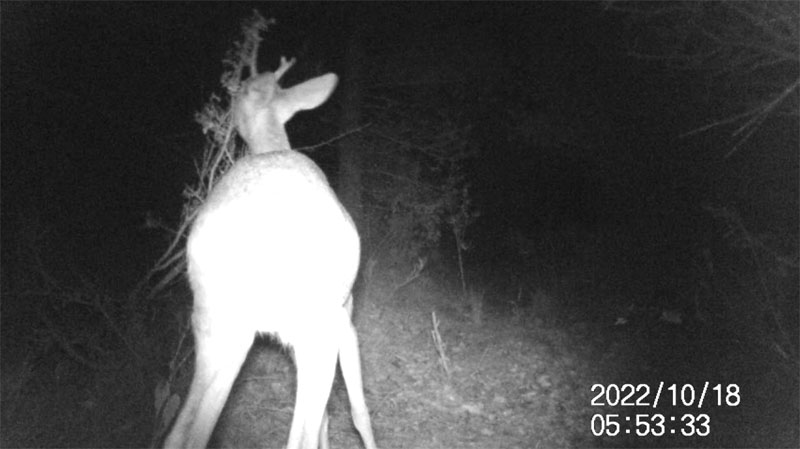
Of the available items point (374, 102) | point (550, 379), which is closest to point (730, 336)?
point (550, 379)

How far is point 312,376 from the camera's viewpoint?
413cm

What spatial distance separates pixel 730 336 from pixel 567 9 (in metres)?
5.73

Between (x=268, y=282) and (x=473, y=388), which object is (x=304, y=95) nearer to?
(x=268, y=282)

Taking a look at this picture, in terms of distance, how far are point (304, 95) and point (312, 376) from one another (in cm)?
178

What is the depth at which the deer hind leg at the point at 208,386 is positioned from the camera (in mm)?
4004

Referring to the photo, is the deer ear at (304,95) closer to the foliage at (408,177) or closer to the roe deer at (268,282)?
the roe deer at (268,282)

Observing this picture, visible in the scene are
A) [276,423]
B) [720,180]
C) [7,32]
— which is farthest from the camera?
[720,180]

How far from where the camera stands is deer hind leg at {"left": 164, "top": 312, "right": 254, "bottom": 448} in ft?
13.1

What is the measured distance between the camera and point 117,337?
6789 millimetres


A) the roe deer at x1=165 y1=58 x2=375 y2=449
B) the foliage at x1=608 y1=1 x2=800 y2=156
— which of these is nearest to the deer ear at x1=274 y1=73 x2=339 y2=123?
the roe deer at x1=165 y1=58 x2=375 y2=449

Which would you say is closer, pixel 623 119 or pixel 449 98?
pixel 449 98

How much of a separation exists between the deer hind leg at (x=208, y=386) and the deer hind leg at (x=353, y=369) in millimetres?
593

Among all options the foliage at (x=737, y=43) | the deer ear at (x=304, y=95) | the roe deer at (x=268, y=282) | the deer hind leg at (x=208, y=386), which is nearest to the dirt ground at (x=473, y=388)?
the deer hind leg at (x=208, y=386)

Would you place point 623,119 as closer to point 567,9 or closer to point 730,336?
Result: point 567,9
